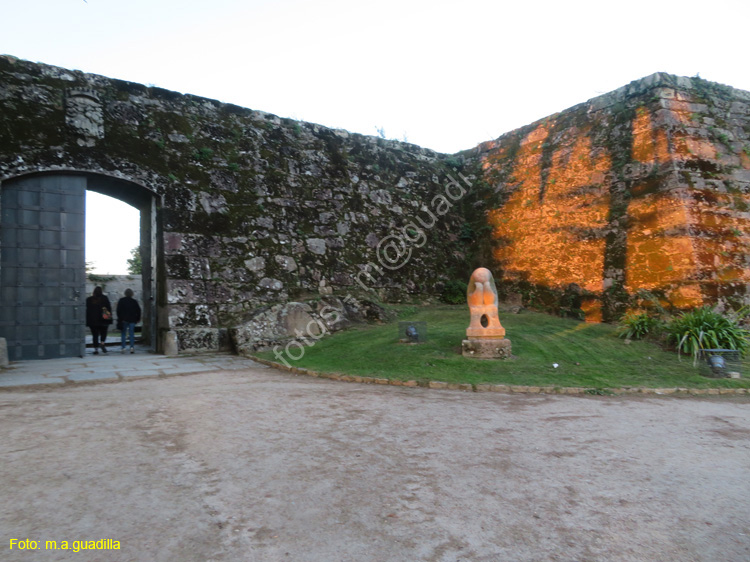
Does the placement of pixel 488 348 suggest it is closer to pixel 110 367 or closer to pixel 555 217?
pixel 555 217

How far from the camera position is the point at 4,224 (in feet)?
24.1

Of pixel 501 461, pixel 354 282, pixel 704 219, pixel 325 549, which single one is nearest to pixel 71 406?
pixel 325 549

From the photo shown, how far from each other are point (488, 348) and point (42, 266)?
730cm

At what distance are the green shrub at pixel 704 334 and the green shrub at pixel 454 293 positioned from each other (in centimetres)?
495

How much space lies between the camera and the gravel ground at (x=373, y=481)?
1904mm

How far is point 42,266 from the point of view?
301 inches

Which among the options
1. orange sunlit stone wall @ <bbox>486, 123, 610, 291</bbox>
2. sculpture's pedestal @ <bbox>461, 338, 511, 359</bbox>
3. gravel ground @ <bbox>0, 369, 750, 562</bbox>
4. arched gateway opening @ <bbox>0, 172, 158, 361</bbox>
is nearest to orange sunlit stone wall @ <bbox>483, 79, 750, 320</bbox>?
orange sunlit stone wall @ <bbox>486, 123, 610, 291</bbox>

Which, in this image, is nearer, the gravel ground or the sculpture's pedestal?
the gravel ground

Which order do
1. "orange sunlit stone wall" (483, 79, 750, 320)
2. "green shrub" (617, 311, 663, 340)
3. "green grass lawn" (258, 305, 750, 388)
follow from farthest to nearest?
"orange sunlit stone wall" (483, 79, 750, 320) → "green shrub" (617, 311, 663, 340) → "green grass lawn" (258, 305, 750, 388)

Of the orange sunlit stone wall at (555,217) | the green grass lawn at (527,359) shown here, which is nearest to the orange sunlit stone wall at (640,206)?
the orange sunlit stone wall at (555,217)

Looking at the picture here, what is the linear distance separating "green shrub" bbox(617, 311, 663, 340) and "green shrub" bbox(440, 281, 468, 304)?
4250 millimetres

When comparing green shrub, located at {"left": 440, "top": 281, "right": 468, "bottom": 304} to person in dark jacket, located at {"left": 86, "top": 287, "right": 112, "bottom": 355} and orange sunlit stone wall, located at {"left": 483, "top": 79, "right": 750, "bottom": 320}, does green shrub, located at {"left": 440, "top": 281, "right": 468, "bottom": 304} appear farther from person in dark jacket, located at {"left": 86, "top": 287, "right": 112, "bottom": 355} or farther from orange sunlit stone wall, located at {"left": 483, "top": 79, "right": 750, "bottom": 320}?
person in dark jacket, located at {"left": 86, "top": 287, "right": 112, "bottom": 355}

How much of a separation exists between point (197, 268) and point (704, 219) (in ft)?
30.1

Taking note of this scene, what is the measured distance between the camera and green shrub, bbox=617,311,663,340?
7.46m
